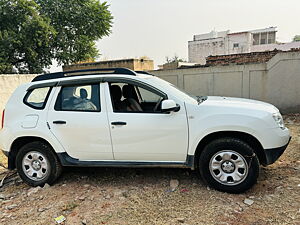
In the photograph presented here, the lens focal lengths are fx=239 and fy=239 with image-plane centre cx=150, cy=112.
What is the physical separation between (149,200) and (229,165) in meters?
1.20

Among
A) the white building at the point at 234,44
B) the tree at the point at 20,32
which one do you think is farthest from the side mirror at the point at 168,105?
the white building at the point at 234,44

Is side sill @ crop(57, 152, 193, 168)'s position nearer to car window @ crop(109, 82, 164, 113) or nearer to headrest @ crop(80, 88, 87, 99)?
car window @ crop(109, 82, 164, 113)

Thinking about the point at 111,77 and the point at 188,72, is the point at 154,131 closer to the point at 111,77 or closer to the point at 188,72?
the point at 111,77

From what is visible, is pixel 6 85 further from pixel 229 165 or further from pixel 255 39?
pixel 255 39

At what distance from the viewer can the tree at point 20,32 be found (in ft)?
61.1

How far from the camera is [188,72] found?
9.70m

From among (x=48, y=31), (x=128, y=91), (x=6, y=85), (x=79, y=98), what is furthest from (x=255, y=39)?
(x=79, y=98)

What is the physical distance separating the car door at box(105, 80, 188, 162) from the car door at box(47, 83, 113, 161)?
0.47 feet

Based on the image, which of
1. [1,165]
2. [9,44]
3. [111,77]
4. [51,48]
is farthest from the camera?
[51,48]

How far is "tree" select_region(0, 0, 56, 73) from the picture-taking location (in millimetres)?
18625

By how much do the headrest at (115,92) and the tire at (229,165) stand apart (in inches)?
60.2

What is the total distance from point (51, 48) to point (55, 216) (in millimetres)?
20939

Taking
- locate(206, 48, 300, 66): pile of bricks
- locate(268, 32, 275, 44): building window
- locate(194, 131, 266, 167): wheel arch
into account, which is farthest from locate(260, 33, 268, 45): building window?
locate(194, 131, 266, 167): wheel arch

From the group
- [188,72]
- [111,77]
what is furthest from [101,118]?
[188,72]
